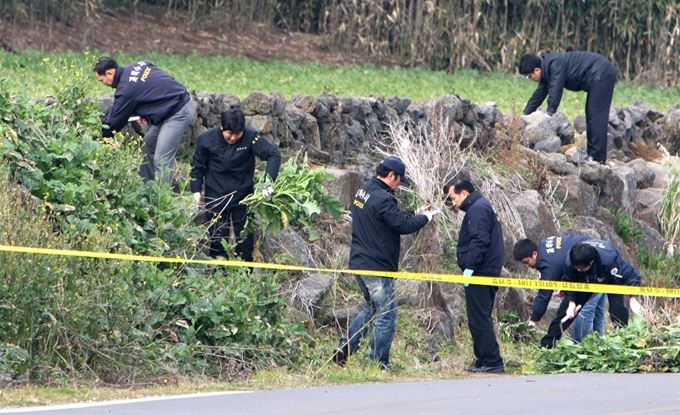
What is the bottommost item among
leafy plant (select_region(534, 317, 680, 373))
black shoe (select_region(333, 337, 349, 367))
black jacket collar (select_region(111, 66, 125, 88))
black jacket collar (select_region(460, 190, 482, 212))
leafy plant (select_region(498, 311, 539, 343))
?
leafy plant (select_region(498, 311, 539, 343))

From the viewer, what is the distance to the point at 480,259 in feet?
44.3

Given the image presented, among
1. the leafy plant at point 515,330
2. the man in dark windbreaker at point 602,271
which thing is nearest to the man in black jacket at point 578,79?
the leafy plant at point 515,330

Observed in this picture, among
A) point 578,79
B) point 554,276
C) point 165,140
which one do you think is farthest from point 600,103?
point 165,140

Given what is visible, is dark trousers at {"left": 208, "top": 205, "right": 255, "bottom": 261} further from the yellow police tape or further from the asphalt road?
the asphalt road

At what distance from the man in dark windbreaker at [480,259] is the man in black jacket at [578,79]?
6817mm

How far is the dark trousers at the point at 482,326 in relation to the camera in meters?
13.6

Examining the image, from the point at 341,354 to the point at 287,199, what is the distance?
5.96ft

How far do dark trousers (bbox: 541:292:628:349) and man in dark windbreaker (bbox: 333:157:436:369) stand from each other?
2.47 meters

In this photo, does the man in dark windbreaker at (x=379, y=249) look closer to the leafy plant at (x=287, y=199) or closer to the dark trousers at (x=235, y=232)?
the leafy plant at (x=287, y=199)

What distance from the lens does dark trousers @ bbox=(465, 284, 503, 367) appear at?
1358 cm

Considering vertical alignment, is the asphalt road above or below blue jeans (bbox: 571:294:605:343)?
above

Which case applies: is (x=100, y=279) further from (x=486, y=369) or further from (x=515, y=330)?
(x=515, y=330)

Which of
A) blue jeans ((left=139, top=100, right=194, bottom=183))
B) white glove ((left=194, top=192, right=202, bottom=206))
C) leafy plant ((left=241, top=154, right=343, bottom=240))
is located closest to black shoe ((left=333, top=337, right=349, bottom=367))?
leafy plant ((left=241, top=154, right=343, bottom=240))

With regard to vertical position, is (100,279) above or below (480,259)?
above
